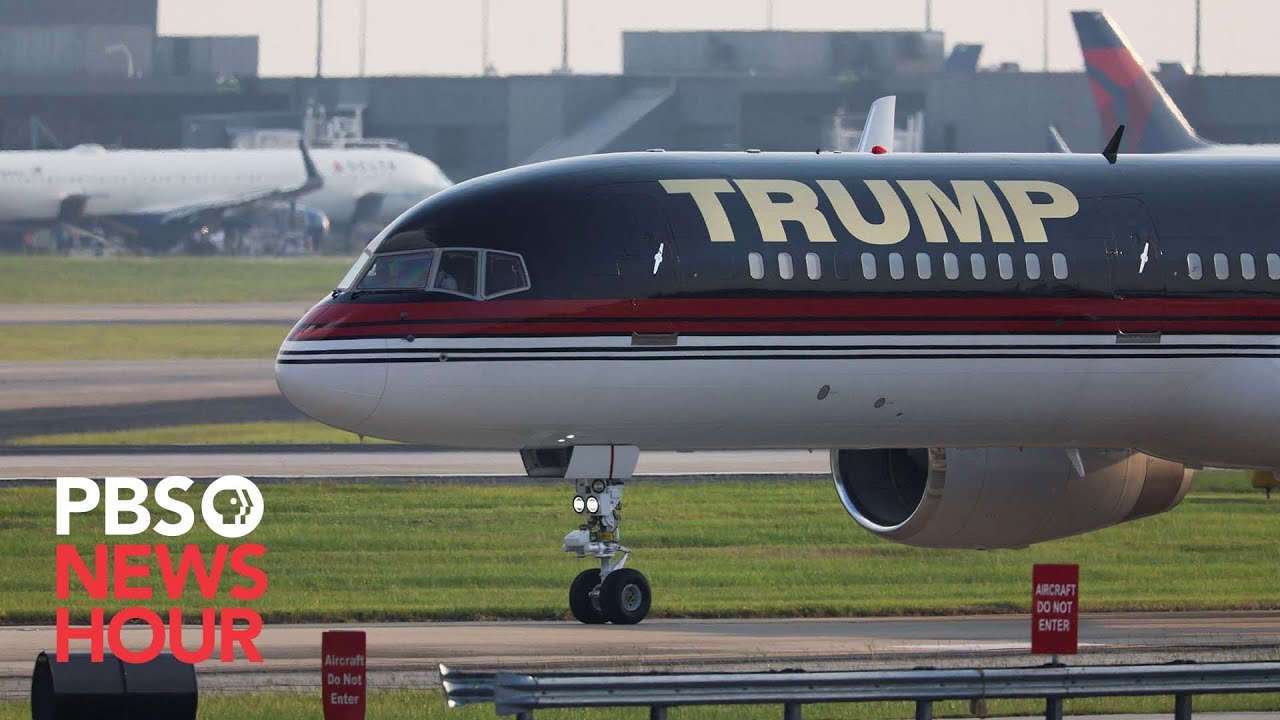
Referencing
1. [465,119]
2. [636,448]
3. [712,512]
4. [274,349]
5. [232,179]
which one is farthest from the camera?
[465,119]

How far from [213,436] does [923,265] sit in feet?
94.1

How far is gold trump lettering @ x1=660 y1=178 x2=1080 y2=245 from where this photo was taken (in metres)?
25.2

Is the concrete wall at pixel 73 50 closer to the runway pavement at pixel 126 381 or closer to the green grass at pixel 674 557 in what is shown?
the runway pavement at pixel 126 381

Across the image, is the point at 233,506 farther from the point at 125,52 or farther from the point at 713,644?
the point at 125,52

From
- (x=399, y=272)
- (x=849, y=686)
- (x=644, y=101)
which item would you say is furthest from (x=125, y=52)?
(x=849, y=686)

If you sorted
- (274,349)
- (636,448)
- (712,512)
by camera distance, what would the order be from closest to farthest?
1. (636,448)
2. (712,512)
3. (274,349)

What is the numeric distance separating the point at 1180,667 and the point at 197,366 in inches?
2095

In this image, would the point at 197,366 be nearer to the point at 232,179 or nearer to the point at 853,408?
the point at 853,408

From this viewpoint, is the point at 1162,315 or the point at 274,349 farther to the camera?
the point at 274,349

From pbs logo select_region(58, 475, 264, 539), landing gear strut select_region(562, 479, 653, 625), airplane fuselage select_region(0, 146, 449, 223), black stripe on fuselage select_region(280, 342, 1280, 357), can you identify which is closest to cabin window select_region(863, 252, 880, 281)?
black stripe on fuselage select_region(280, 342, 1280, 357)

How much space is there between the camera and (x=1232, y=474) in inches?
1704

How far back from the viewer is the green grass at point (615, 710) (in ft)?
64.3

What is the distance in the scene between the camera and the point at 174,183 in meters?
131

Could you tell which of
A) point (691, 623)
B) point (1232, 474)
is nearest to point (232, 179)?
point (1232, 474)
